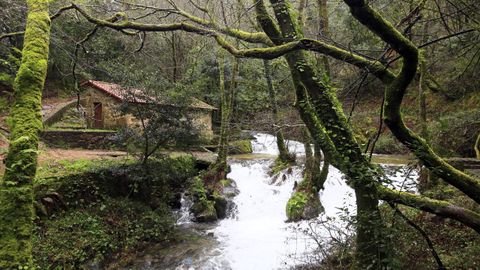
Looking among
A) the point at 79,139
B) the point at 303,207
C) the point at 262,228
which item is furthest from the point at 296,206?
the point at 79,139

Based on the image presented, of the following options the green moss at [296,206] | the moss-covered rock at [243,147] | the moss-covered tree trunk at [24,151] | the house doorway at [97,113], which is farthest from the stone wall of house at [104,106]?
the moss-covered tree trunk at [24,151]

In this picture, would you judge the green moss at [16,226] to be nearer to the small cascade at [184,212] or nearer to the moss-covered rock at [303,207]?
the small cascade at [184,212]

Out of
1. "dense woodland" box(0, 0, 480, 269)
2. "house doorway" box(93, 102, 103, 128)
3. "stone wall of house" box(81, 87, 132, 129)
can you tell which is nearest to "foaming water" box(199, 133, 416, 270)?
"dense woodland" box(0, 0, 480, 269)

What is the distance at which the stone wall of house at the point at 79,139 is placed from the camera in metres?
12.9

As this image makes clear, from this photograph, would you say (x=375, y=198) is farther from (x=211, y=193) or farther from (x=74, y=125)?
(x=74, y=125)

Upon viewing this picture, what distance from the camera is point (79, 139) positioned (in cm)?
1362

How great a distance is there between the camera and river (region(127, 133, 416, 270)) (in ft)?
24.2

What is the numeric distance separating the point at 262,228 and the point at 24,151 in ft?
24.3

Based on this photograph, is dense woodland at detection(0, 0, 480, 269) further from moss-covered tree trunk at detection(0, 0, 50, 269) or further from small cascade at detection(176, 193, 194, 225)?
small cascade at detection(176, 193, 194, 225)

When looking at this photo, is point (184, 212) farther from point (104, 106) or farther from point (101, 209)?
point (104, 106)

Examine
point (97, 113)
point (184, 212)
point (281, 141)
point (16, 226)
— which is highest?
point (97, 113)

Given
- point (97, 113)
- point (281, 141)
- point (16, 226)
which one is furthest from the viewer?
point (97, 113)

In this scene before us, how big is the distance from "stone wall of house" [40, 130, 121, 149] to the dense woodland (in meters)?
3.31

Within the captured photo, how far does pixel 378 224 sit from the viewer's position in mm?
4145
